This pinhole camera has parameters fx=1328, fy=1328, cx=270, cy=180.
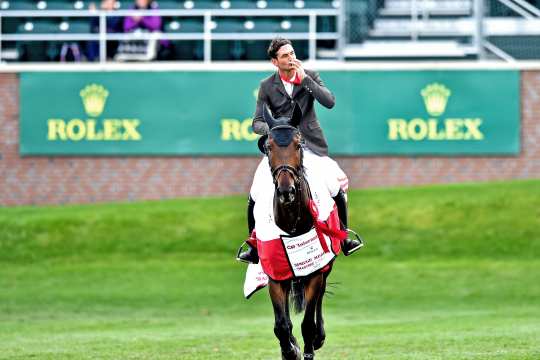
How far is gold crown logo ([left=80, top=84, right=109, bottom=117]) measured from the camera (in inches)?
1029

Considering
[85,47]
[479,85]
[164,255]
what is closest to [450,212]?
[479,85]

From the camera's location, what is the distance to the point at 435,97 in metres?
25.6

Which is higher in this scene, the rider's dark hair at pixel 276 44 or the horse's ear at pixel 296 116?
the rider's dark hair at pixel 276 44

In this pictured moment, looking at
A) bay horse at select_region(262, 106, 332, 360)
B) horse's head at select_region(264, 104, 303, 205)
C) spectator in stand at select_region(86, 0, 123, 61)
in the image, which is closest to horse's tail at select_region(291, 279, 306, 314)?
bay horse at select_region(262, 106, 332, 360)

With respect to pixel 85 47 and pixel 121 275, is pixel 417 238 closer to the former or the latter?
pixel 121 275

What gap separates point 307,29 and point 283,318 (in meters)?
15.7

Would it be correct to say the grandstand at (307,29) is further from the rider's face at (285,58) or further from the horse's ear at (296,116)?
the horse's ear at (296,116)

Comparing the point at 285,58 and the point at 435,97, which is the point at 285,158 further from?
the point at 435,97

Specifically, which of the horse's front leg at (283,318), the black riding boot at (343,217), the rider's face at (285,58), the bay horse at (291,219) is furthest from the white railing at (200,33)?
the horse's front leg at (283,318)

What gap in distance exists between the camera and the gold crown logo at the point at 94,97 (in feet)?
85.7

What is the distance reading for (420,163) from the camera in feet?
85.6

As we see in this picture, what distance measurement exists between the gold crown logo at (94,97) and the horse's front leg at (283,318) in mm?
15670

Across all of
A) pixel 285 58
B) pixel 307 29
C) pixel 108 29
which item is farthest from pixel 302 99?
pixel 108 29

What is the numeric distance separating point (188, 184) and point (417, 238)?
4.99 meters
